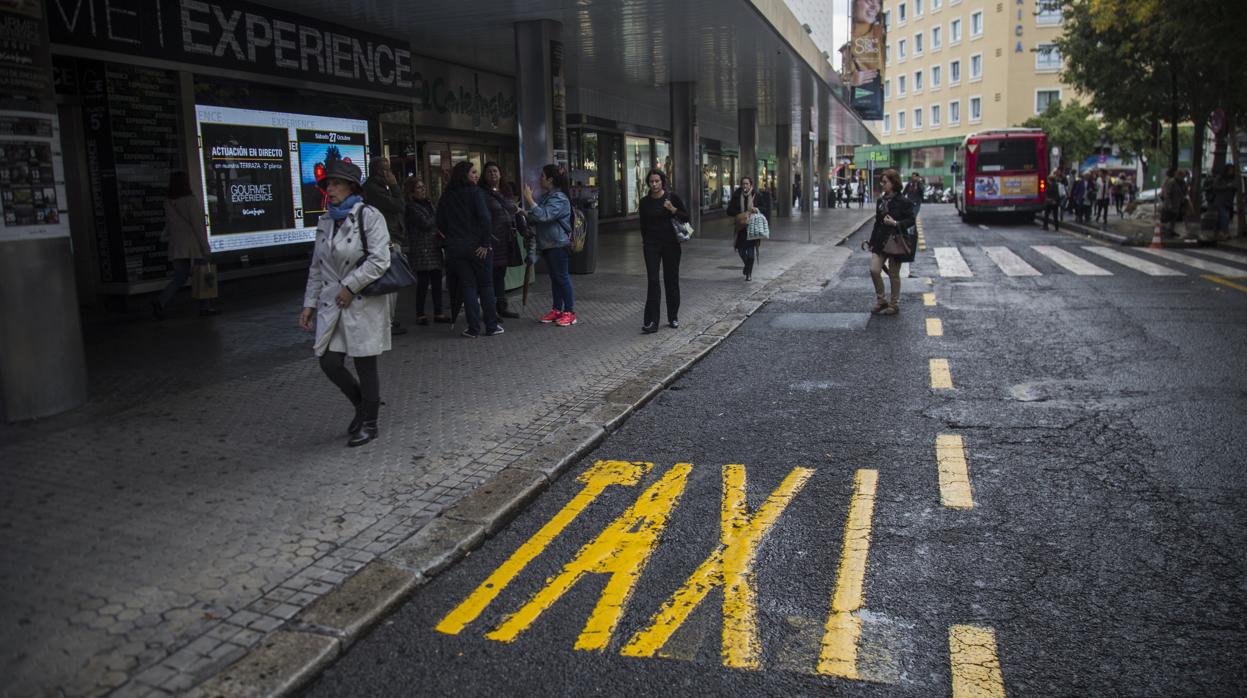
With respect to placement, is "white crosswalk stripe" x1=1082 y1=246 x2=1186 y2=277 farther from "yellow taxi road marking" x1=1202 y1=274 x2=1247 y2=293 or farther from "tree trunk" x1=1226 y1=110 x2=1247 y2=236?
"tree trunk" x1=1226 y1=110 x2=1247 y2=236

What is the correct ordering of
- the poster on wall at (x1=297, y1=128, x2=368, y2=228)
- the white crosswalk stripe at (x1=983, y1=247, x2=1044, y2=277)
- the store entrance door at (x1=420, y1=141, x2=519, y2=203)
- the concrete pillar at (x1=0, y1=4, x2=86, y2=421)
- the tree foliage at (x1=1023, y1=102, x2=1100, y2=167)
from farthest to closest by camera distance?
the tree foliage at (x1=1023, y1=102, x2=1100, y2=167)
the store entrance door at (x1=420, y1=141, x2=519, y2=203)
the white crosswalk stripe at (x1=983, y1=247, x2=1044, y2=277)
the poster on wall at (x1=297, y1=128, x2=368, y2=228)
the concrete pillar at (x1=0, y1=4, x2=86, y2=421)

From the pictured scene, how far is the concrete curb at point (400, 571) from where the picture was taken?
10.5 feet

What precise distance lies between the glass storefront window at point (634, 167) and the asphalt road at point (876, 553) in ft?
75.7

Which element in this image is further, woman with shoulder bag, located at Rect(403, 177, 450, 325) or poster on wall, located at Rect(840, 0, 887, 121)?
poster on wall, located at Rect(840, 0, 887, 121)

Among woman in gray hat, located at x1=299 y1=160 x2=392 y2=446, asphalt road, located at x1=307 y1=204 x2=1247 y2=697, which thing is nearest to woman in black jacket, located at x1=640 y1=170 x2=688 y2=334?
asphalt road, located at x1=307 y1=204 x2=1247 y2=697

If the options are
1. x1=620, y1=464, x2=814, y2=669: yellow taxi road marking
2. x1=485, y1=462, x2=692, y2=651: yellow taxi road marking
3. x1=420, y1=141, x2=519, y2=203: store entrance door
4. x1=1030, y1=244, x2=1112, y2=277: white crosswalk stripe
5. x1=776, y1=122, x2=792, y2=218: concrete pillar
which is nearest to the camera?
x1=620, y1=464, x2=814, y2=669: yellow taxi road marking

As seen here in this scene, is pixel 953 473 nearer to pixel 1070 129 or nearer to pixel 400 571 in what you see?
pixel 400 571

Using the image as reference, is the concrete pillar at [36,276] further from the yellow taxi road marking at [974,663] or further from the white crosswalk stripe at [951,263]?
the white crosswalk stripe at [951,263]

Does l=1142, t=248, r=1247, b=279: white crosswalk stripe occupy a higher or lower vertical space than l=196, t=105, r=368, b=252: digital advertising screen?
lower

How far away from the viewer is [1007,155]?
31578mm

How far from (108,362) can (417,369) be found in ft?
9.71

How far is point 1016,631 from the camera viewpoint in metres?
3.46

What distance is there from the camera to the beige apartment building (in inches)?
2564

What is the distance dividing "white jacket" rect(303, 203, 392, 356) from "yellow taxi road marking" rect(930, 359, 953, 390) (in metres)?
4.35
